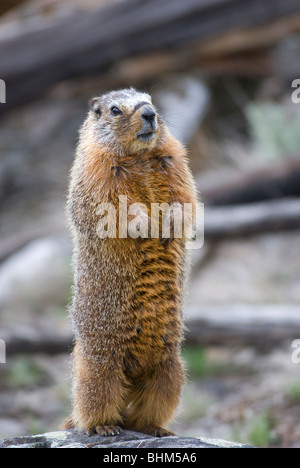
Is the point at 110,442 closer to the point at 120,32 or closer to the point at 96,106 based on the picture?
the point at 96,106

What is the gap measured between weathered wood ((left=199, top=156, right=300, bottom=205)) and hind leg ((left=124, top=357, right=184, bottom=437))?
7.18m

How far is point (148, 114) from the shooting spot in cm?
473

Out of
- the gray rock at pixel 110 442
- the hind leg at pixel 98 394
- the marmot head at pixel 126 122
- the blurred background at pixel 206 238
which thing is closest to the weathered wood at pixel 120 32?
the blurred background at pixel 206 238

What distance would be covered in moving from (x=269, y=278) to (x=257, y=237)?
877mm

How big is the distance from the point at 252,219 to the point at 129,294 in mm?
6512

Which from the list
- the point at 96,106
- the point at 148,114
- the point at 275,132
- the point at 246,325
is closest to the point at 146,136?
the point at 148,114

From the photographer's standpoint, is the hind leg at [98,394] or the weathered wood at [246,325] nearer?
the hind leg at [98,394]

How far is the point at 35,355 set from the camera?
35.2ft

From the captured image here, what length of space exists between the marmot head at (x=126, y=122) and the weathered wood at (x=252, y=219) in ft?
18.6

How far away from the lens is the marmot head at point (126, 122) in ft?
15.6

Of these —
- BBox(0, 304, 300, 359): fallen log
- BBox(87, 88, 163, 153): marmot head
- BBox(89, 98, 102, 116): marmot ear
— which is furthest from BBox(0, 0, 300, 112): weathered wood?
BBox(87, 88, 163, 153): marmot head

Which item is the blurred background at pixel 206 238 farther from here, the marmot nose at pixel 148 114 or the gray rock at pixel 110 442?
the marmot nose at pixel 148 114
